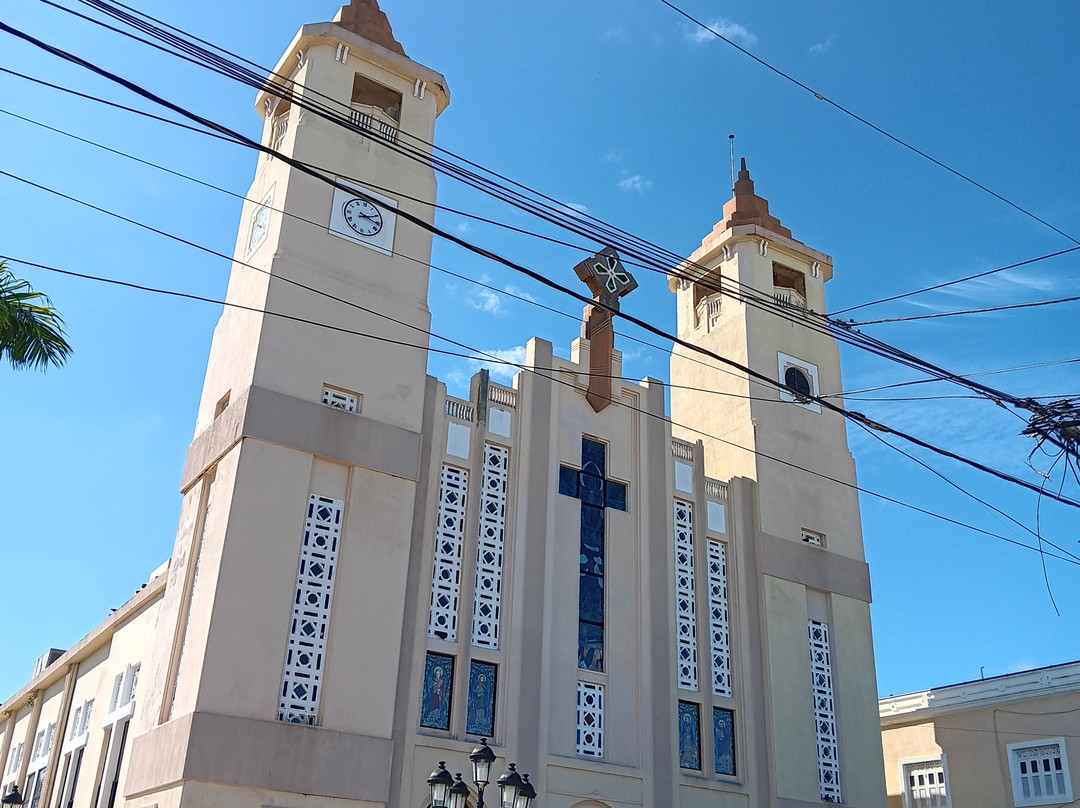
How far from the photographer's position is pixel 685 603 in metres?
21.4

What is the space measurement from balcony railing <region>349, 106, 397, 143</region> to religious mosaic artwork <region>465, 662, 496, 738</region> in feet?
30.4

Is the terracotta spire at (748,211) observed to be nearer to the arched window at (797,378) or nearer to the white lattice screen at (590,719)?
the arched window at (797,378)

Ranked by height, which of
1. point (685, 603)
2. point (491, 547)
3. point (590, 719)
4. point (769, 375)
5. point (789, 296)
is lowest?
point (590, 719)

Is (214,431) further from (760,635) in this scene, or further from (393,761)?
(760,635)

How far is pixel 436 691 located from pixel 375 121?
10108 millimetres

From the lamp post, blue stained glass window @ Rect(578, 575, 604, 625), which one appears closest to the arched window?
blue stained glass window @ Rect(578, 575, 604, 625)

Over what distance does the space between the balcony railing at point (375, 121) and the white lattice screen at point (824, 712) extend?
12.6m

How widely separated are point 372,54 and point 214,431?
7929 millimetres

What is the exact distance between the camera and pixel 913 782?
25.3 metres

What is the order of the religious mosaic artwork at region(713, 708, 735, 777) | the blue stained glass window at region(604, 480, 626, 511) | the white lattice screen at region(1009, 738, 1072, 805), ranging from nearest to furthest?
the religious mosaic artwork at region(713, 708, 735, 777)
the blue stained glass window at region(604, 480, 626, 511)
the white lattice screen at region(1009, 738, 1072, 805)

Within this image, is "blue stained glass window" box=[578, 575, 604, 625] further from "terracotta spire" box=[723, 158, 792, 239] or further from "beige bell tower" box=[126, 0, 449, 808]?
"terracotta spire" box=[723, 158, 792, 239]

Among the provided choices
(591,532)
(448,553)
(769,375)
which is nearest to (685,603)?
(591,532)

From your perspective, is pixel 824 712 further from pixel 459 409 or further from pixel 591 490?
pixel 459 409

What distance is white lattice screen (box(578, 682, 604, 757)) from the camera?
19031 millimetres
